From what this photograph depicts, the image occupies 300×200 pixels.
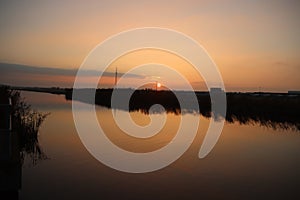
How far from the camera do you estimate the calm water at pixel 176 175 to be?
7781 millimetres

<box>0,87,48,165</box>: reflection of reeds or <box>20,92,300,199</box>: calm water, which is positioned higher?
<box>0,87,48,165</box>: reflection of reeds

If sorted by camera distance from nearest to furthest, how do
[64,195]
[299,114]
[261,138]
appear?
[64,195] → [261,138] → [299,114]

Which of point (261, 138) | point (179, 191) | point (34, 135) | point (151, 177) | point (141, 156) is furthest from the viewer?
point (261, 138)

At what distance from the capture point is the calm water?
7781 millimetres

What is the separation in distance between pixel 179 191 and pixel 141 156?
3789 mm

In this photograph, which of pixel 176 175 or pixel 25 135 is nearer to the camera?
pixel 176 175

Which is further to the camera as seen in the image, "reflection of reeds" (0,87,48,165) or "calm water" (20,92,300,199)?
"reflection of reeds" (0,87,48,165)

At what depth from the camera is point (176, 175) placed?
30.9ft

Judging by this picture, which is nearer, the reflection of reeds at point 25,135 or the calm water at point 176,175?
the calm water at point 176,175

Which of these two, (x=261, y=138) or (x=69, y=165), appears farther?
(x=261, y=138)

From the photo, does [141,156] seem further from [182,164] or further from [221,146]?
[221,146]

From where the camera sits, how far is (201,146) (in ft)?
45.5

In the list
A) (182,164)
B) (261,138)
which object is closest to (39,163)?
(182,164)

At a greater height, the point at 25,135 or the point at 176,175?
the point at 25,135
